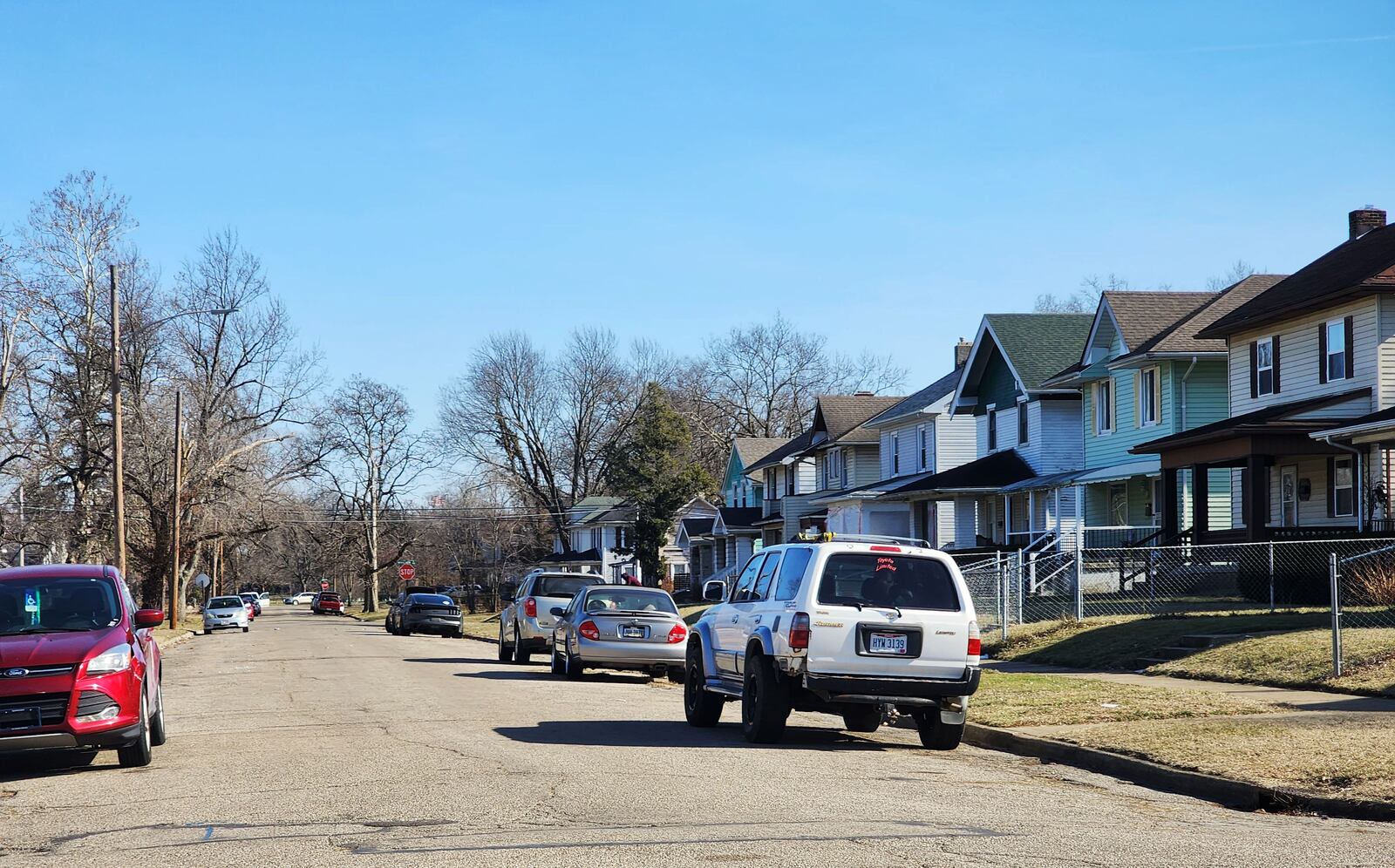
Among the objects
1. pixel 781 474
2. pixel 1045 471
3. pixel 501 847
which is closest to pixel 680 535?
pixel 781 474

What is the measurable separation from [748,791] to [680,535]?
71.2 metres

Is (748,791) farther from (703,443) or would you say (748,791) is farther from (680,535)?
(703,443)

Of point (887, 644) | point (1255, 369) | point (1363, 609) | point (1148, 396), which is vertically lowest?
point (1363, 609)

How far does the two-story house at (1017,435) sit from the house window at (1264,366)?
283 inches

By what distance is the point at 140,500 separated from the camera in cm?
5847

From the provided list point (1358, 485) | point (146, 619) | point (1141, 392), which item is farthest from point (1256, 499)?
point (146, 619)

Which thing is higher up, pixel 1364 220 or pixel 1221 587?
pixel 1364 220

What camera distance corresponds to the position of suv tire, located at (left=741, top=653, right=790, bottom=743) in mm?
13727

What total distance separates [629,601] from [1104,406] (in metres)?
23.1

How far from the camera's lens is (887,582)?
1369 cm

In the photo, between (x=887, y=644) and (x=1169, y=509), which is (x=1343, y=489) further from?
(x=887, y=644)

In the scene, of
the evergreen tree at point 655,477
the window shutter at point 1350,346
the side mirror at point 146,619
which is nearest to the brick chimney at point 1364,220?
the window shutter at point 1350,346

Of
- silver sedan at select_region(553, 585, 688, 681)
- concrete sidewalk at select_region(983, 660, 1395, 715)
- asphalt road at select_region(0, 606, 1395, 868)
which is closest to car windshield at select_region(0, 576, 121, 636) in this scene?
asphalt road at select_region(0, 606, 1395, 868)

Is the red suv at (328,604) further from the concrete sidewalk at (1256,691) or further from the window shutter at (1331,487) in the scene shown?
the concrete sidewalk at (1256,691)
